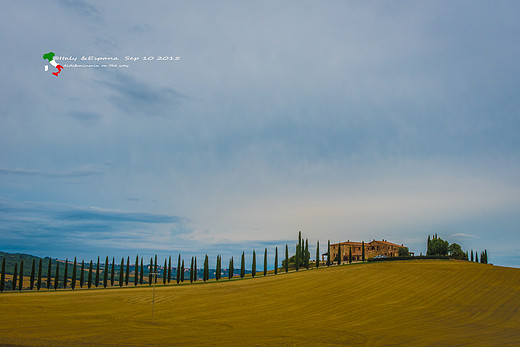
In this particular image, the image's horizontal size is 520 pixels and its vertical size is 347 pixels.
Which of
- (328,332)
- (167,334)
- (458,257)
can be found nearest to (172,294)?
(167,334)

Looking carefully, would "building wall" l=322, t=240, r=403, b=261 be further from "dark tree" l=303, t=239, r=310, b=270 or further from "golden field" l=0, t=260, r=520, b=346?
"golden field" l=0, t=260, r=520, b=346

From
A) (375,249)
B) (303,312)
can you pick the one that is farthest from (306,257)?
(303,312)

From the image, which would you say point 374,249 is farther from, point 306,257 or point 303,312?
point 303,312

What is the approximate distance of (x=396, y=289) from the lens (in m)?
57.4

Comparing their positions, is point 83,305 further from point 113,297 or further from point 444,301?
point 444,301

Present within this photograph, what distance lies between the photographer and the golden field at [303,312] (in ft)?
107

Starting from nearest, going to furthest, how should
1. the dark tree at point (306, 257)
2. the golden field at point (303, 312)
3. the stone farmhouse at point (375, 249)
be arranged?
1. the golden field at point (303, 312)
2. the dark tree at point (306, 257)
3. the stone farmhouse at point (375, 249)

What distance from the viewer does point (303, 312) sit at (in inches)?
1823

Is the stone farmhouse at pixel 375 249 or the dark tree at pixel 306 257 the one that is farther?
the stone farmhouse at pixel 375 249

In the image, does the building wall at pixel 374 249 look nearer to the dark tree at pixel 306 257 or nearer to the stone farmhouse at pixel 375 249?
the stone farmhouse at pixel 375 249

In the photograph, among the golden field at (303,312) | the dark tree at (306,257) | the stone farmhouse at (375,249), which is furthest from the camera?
the stone farmhouse at (375,249)

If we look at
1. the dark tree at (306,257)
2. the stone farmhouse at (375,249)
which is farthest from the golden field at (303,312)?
the stone farmhouse at (375,249)

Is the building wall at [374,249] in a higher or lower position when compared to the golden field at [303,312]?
higher

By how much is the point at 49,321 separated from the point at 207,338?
18647 mm
